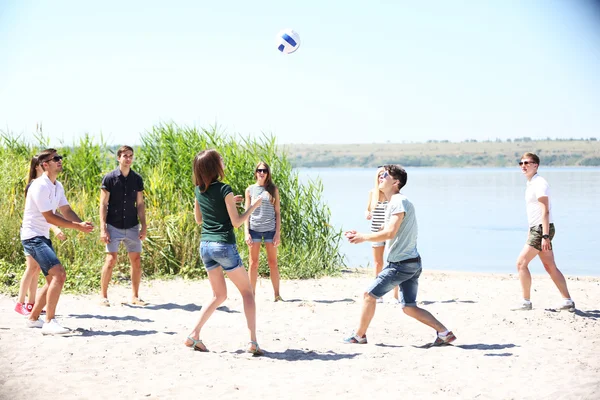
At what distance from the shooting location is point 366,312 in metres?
6.96

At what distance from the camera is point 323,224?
12.3 metres

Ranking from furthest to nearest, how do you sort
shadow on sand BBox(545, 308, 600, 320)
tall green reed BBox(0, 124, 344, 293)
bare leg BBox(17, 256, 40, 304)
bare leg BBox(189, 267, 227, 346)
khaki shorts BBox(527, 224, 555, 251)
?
tall green reed BBox(0, 124, 344, 293)
shadow on sand BBox(545, 308, 600, 320)
khaki shorts BBox(527, 224, 555, 251)
bare leg BBox(17, 256, 40, 304)
bare leg BBox(189, 267, 227, 346)

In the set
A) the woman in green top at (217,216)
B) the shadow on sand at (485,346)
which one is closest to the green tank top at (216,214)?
the woman in green top at (217,216)

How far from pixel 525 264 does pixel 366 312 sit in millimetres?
2411

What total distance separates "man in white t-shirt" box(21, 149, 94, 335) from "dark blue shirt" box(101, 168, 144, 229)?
1.23 m

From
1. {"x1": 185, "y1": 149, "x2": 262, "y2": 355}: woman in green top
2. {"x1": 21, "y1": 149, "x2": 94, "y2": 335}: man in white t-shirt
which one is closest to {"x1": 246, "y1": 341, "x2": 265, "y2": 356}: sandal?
{"x1": 185, "y1": 149, "x2": 262, "y2": 355}: woman in green top

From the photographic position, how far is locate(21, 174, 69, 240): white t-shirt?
23.0 feet

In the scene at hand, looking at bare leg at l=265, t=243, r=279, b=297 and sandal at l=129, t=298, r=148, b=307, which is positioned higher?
bare leg at l=265, t=243, r=279, b=297

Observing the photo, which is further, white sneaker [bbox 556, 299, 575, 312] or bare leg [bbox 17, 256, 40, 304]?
white sneaker [bbox 556, 299, 575, 312]

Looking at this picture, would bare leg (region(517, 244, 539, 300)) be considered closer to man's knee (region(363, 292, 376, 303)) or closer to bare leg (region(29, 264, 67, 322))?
man's knee (region(363, 292, 376, 303))

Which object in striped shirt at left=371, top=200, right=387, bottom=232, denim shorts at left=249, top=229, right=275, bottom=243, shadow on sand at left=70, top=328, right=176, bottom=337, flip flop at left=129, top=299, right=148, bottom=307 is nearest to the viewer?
Answer: shadow on sand at left=70, top=328, right=176, bottom=337

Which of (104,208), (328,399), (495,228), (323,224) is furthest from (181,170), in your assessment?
(495,228)

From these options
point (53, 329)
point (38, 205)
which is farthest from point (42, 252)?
point (53, 329)

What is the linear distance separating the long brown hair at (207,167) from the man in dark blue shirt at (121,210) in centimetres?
273
